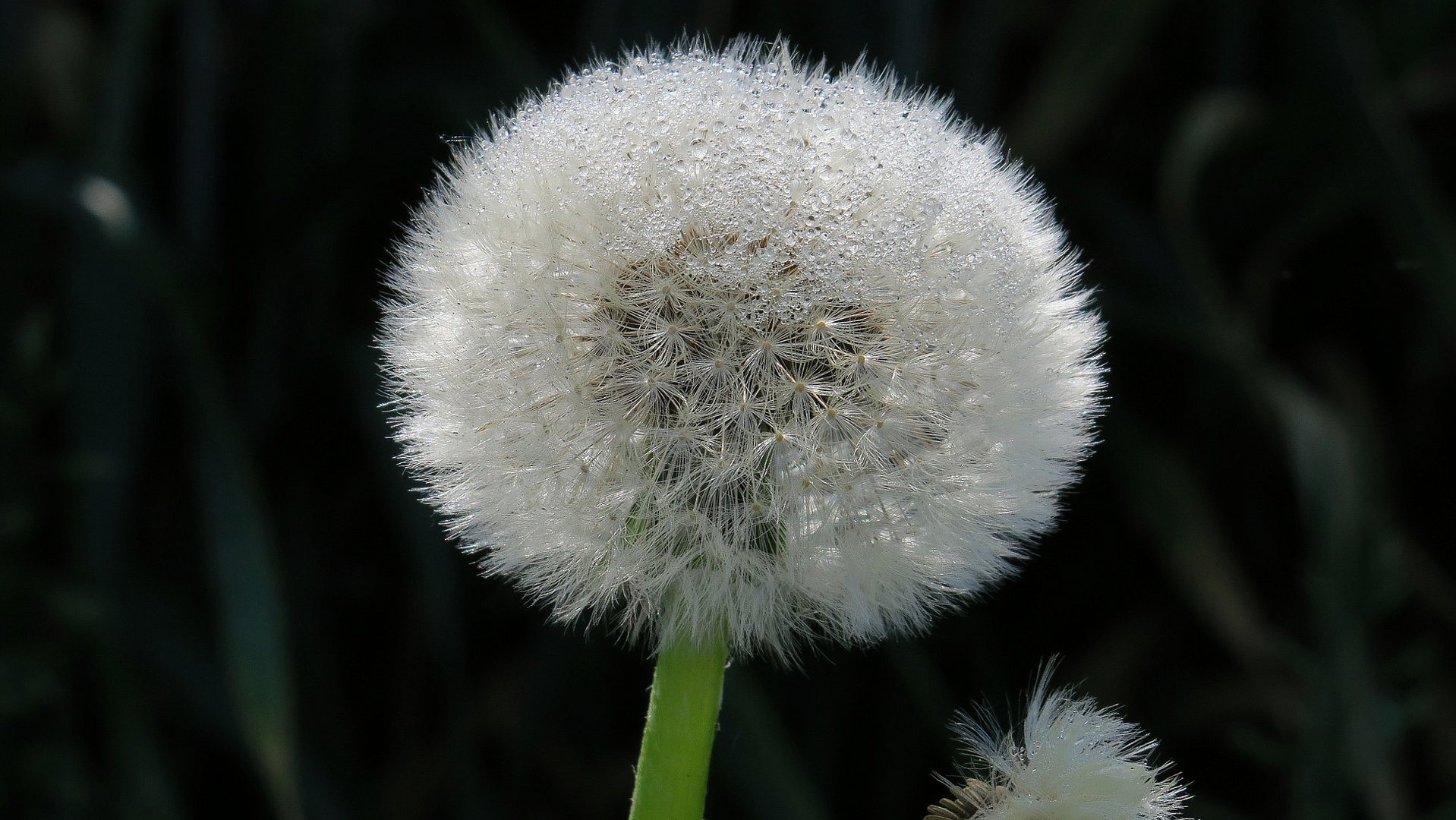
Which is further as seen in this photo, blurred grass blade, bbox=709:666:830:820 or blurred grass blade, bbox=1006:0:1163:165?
blurred grass blade, bbox=1006:0:1163:165

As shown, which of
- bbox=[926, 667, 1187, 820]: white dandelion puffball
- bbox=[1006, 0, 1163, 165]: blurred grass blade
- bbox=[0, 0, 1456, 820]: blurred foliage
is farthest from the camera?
bbox=[1006, 0, 1163, 165]: blurred grass blade

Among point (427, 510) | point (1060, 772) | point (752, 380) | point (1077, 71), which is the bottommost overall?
point (1060, 772)

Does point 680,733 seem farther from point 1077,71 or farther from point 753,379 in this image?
point 1077,71

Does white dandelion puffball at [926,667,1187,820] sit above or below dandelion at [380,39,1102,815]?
below

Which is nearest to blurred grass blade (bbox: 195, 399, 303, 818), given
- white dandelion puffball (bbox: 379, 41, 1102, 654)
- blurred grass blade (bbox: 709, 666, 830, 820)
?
blurred grass blade (bbox: 709, 666, 830, 820)

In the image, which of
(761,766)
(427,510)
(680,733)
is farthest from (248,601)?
(680,733)

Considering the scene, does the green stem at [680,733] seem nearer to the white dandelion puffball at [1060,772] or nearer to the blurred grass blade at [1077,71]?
the white dandelion puffball at [1060,772]

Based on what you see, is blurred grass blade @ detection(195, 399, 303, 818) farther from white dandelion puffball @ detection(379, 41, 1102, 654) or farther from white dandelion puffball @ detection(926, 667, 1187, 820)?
white dandelion puffball @ detection(926, 667, 1187, 820)

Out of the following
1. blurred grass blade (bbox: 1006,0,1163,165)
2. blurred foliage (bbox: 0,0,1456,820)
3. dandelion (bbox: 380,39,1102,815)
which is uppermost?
blurred grass blade (bbox: 1006,0,1163,165)

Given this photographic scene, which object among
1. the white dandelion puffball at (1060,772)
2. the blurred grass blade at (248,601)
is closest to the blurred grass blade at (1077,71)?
the blurred grass blade at (248,601)
